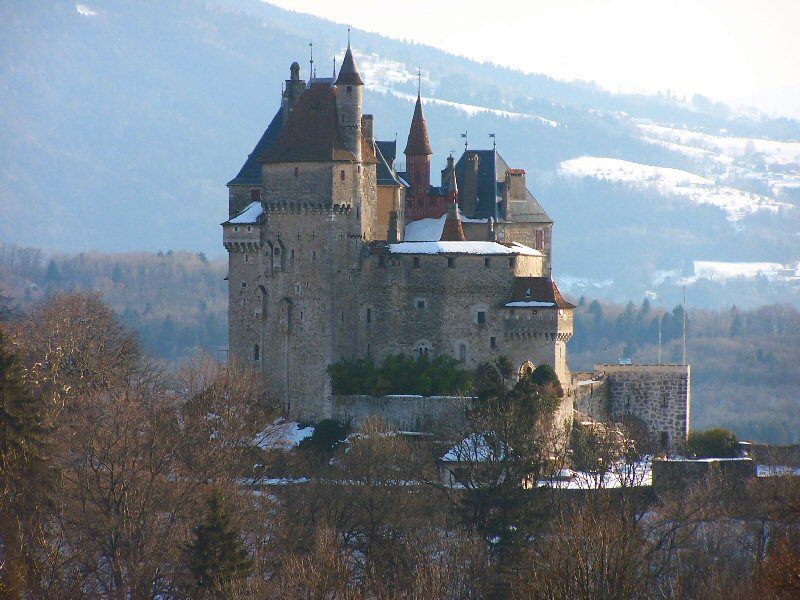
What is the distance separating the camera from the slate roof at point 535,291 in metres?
87.3

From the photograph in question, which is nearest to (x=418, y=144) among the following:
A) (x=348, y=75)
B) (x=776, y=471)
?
(x=348, y=75)

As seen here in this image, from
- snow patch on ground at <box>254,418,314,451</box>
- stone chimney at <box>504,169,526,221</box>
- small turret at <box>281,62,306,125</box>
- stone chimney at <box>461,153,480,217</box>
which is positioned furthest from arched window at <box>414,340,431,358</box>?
small turret at <box>281,62,306,125</box>

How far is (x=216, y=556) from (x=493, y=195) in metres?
36.1

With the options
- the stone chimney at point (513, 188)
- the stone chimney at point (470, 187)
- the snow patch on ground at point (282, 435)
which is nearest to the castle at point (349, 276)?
the snow patch on ground at point (282, 435)

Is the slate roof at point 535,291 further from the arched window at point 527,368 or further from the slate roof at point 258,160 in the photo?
the slate roof at point 258,160

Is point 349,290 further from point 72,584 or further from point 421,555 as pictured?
point 72,584

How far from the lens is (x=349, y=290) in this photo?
287ft

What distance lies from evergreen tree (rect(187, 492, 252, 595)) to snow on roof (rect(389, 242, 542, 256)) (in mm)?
26854

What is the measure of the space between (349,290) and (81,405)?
1331 centimetres

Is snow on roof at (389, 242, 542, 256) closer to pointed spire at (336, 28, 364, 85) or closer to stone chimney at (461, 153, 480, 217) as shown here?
stone chimney at (461, 153, 480, 217)

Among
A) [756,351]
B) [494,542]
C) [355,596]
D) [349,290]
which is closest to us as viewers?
[355,596]

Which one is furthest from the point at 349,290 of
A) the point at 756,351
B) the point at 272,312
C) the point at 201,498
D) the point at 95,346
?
the point at 756,351

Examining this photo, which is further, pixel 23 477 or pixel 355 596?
pixel 23 477

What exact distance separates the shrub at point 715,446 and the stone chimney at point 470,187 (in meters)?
14.5
